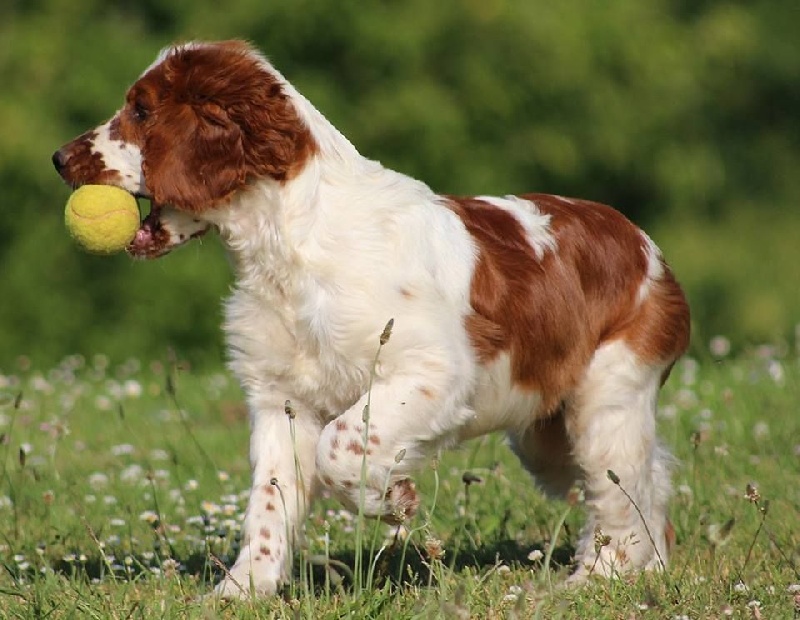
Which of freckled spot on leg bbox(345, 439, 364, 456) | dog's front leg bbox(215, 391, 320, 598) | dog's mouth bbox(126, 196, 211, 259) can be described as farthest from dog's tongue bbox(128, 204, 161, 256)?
freckled spot on leg bbox(345, 439, 364, 456)

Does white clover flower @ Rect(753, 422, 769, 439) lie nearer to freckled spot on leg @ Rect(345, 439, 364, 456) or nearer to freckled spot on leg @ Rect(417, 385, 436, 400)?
freckled spot on leg @ Rect(417, 385, 436, 400)

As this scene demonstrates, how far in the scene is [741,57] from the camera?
16.5m

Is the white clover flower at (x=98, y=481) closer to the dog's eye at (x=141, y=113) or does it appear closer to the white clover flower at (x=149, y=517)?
the white clover flower at (x=149, y=517)

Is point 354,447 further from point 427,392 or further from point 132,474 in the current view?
point 132,474

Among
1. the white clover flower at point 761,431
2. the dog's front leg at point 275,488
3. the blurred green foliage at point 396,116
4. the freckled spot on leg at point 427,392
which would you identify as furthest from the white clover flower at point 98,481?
the blurred green foliage at point 396,116

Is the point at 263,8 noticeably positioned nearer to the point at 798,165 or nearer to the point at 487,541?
the point at 798,165

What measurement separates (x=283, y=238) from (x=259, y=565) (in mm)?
935

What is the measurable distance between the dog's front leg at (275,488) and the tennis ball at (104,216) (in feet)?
2.01

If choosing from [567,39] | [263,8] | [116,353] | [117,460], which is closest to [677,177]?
[567,39]

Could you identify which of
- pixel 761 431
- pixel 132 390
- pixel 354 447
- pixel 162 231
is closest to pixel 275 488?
pixel 354 447

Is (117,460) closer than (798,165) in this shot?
Yes

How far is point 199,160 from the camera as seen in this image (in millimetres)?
4102

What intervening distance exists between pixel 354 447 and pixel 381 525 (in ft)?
4.34

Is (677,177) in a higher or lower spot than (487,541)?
lower
